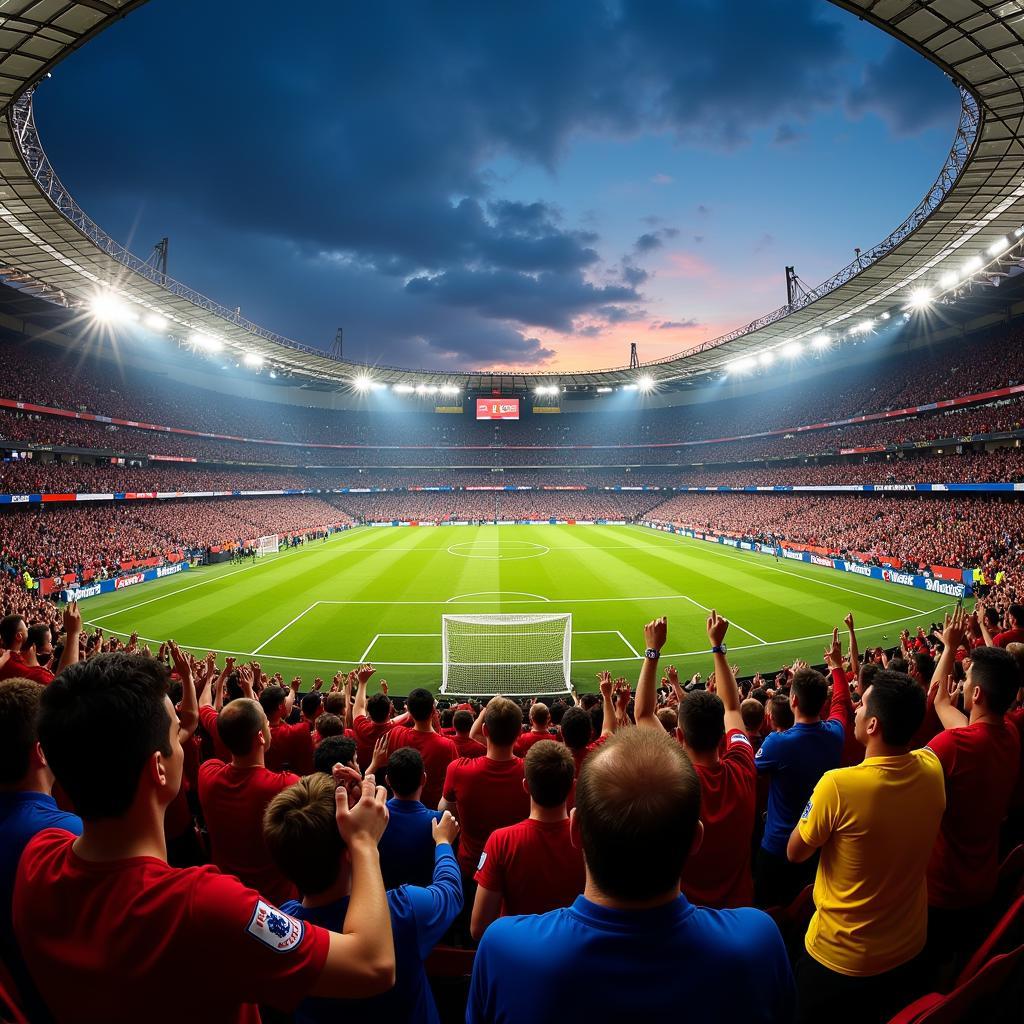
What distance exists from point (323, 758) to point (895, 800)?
3.80m

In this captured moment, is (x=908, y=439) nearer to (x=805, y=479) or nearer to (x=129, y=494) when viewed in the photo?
(x=805, y=479)

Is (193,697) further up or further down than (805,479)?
further down

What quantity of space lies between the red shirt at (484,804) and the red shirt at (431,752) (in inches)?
54.8

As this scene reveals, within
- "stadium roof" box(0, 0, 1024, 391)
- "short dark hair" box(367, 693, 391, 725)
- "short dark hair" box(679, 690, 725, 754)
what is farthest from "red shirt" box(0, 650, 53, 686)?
"stadium roof" box(0, 0, 1024, 391)

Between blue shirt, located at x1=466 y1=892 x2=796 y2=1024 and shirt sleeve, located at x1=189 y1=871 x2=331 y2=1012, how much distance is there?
63 cm

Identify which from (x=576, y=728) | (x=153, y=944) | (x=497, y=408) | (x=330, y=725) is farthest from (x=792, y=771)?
(x=497, y=408)

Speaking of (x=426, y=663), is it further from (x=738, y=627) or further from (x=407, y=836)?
(x=407, y=836)

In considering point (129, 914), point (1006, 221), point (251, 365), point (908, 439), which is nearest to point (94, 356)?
point (251, 365)

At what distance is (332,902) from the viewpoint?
242 cm

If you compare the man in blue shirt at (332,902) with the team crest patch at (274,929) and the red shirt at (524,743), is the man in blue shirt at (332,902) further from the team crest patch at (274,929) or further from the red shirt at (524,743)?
the red shirt at (524,743)

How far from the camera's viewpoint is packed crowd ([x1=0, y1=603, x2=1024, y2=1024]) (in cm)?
175

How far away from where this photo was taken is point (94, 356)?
52375 millimetres

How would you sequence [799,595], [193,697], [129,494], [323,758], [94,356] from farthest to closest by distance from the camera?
[94,356], [129,494], [799,595], [193,697], [323,758]

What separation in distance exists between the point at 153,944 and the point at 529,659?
1897 cm
